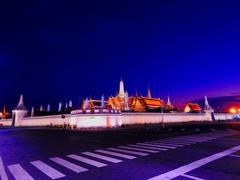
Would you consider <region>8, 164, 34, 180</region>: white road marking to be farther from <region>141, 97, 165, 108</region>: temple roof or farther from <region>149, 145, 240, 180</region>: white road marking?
<region>141, 97, 165, 108</region>: temple roof

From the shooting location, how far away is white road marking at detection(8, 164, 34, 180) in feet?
21.4

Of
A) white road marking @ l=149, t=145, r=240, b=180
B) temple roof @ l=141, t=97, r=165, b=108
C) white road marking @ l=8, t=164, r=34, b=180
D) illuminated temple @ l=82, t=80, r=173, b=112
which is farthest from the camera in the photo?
temple roof @ l=141, t=97, r=165, b=108

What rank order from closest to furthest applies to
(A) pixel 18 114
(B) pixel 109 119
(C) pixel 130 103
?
(B) pixel 109 119
(A) pixel 18 114
(C) pixel 130 103

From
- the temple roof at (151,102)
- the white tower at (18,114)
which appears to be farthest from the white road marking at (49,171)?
the white tower at (18,114)

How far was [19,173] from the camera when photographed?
7094mm

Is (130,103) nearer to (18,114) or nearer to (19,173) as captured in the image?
(18,114)

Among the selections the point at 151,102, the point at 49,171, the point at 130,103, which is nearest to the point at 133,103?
the point at 130,103

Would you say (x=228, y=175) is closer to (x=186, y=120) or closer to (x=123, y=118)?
(x=123, y=118)

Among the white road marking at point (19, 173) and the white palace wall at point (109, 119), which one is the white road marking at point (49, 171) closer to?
the white road marking at point (19, 173)

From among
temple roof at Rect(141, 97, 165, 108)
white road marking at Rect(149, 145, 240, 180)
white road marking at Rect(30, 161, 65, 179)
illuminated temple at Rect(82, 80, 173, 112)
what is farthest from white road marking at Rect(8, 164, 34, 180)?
temple roof at Rect(141, 97, 165, 108)

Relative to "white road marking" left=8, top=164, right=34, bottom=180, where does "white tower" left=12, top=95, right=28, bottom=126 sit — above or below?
above

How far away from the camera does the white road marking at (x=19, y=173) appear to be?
6.51m

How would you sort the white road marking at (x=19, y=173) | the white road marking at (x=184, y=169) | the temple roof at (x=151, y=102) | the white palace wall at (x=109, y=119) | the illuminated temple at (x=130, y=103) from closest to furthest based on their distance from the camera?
the white road marking at (x=184, y=169)
the white road marking at (x=19, y=173)
the white palace wall at (x=109, y=119)
the illuminated temple at (x=130, y=103)
the temple roof at (x=151, y=102)

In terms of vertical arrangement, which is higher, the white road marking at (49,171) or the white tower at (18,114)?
the white tower at (18,114)
